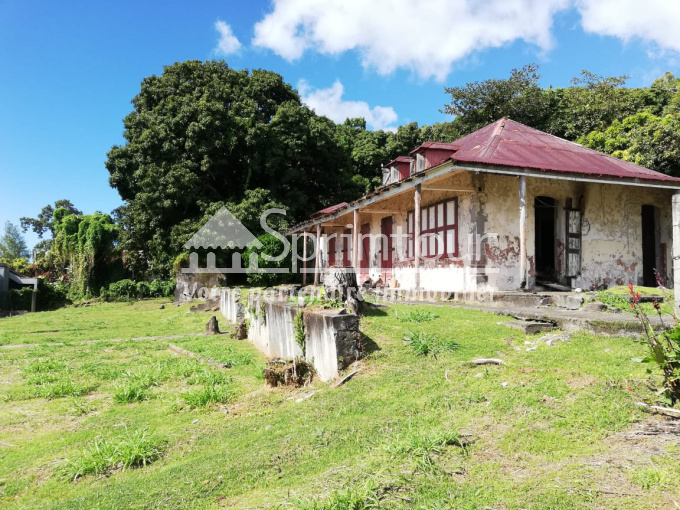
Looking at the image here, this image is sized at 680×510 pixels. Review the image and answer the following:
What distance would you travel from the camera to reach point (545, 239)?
1368 centimetres

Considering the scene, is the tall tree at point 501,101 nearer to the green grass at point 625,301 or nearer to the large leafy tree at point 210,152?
the large leafy tree at point 210,152

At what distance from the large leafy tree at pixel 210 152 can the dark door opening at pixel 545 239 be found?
13165 mm

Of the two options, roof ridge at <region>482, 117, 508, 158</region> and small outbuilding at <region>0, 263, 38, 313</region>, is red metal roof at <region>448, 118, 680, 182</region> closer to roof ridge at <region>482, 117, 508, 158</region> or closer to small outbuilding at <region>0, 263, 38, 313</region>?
roof ridge at <region>482, 117, 508, 158</region>

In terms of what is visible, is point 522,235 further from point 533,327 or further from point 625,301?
point 533,327

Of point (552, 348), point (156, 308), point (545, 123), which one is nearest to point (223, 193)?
point (156, 308)

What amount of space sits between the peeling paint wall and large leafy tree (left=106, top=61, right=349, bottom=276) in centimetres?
1186

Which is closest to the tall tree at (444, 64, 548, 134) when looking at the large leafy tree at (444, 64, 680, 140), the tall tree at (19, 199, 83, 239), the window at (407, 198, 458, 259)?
the large leafy tree at (444, 64, 680, 140)

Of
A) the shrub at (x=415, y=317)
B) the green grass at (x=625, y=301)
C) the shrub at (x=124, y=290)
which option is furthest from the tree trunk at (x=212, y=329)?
the shrub at (x=124, y=290)

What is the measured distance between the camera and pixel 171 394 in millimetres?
5812

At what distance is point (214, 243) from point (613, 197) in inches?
605

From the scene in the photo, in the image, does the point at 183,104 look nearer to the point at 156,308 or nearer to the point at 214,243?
the point at 214,243

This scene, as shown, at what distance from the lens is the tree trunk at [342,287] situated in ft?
22.0

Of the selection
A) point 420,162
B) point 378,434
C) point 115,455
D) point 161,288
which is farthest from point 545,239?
point 161,288

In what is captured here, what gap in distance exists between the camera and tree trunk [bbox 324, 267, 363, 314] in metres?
6.72
